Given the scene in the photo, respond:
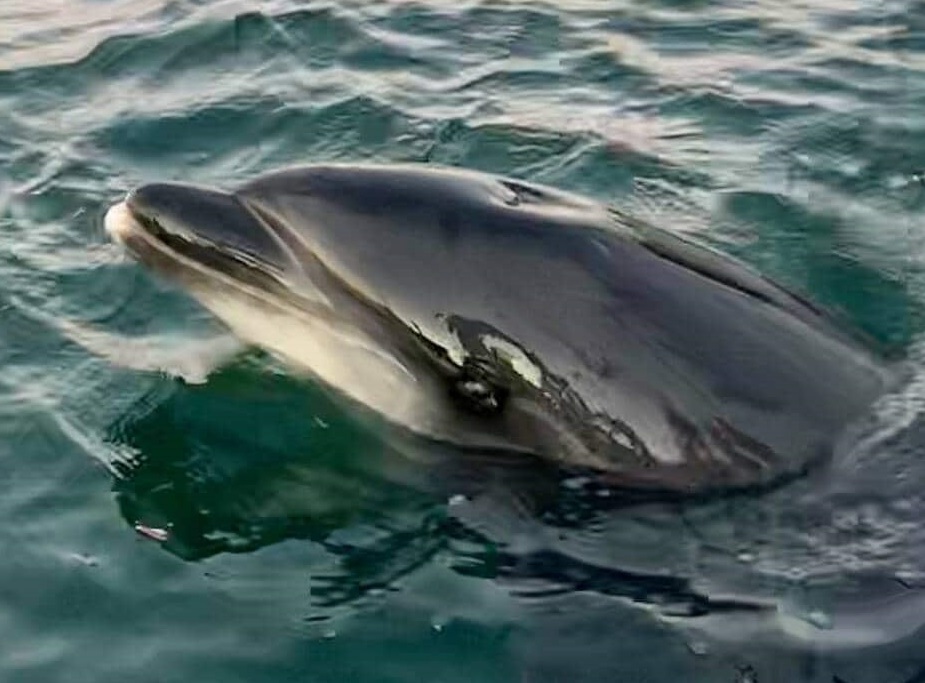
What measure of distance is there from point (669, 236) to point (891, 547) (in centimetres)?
124

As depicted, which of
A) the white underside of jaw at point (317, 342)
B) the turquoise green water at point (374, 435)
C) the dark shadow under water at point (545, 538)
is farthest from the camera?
→ the white underside of jaw at point (317, 342)

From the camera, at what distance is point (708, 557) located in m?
5.62

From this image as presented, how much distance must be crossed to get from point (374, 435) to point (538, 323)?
2.66 feet

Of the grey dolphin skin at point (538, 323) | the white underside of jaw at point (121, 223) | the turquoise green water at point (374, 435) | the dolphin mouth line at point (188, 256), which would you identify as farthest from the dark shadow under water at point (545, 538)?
the white underside of jaw at point (121, 223)

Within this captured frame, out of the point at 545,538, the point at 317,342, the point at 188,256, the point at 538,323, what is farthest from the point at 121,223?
Answer: the point at 545,538

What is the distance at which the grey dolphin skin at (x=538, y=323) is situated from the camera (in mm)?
5613

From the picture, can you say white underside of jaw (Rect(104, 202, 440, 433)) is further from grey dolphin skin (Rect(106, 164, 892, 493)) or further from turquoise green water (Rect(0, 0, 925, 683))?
turquoise green water (Rect(0, 0, 925, 683))

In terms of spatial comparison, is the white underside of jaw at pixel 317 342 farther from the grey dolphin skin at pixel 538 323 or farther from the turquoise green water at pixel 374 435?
the turquoise green water at pixel 374 435

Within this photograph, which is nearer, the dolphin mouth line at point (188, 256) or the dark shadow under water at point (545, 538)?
the dark shadow under water at point (545, 538)

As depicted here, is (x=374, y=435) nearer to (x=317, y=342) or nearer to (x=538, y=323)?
(x=317, y=342)

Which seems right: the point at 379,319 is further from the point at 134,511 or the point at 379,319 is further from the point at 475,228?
the point at 134,511

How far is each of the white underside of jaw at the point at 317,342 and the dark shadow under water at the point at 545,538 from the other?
0.50ft

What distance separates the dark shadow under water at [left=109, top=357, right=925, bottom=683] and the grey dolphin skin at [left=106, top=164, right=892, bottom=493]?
0.13 meters

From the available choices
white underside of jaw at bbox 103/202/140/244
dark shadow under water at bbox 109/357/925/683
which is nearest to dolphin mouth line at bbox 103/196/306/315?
white underside of jaw at bbox 103/202/140/244
